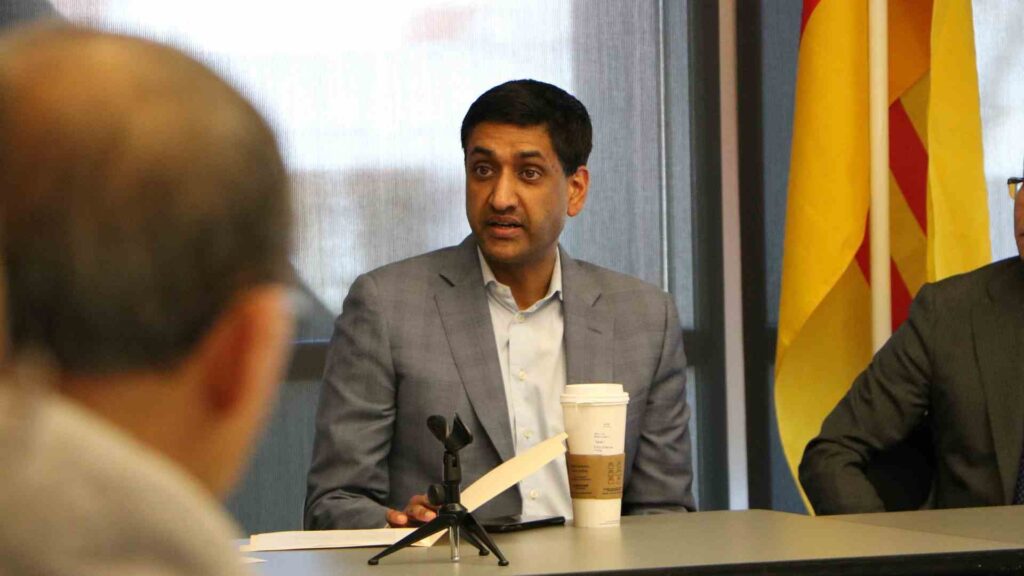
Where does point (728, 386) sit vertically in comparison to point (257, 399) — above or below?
below

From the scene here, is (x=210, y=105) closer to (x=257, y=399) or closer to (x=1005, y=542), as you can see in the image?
(x=257, y=399)

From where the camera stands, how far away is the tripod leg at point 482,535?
158 cm

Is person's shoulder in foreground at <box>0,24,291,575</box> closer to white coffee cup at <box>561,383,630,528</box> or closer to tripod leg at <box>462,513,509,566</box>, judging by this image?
tripod leg at <box>462,513,509,566</box>

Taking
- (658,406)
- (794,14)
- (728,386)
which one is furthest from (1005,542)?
(794,14)

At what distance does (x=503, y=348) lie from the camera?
2.61 meters

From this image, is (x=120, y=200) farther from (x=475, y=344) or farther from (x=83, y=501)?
(x=475, y=344)

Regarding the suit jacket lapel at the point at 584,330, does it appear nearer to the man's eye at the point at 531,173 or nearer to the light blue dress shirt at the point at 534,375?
the light blue dress shirt at the point at 534,375

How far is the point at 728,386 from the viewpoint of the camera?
4156 millimetres

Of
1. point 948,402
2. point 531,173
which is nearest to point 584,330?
point 531,173

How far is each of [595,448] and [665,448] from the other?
2.22 ft

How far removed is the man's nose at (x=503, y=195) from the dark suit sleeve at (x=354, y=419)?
309 millimetres

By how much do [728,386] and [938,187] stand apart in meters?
1.16

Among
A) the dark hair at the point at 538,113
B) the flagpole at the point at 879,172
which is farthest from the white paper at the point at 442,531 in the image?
the flagpole at the point at 879,172

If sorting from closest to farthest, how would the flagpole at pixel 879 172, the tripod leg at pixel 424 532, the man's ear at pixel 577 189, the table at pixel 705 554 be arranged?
the table at pixel 705 554, the tripod leg at pixel 424 532, the man's ear at pixel 577 189, the flagpole at pixel 879 172
